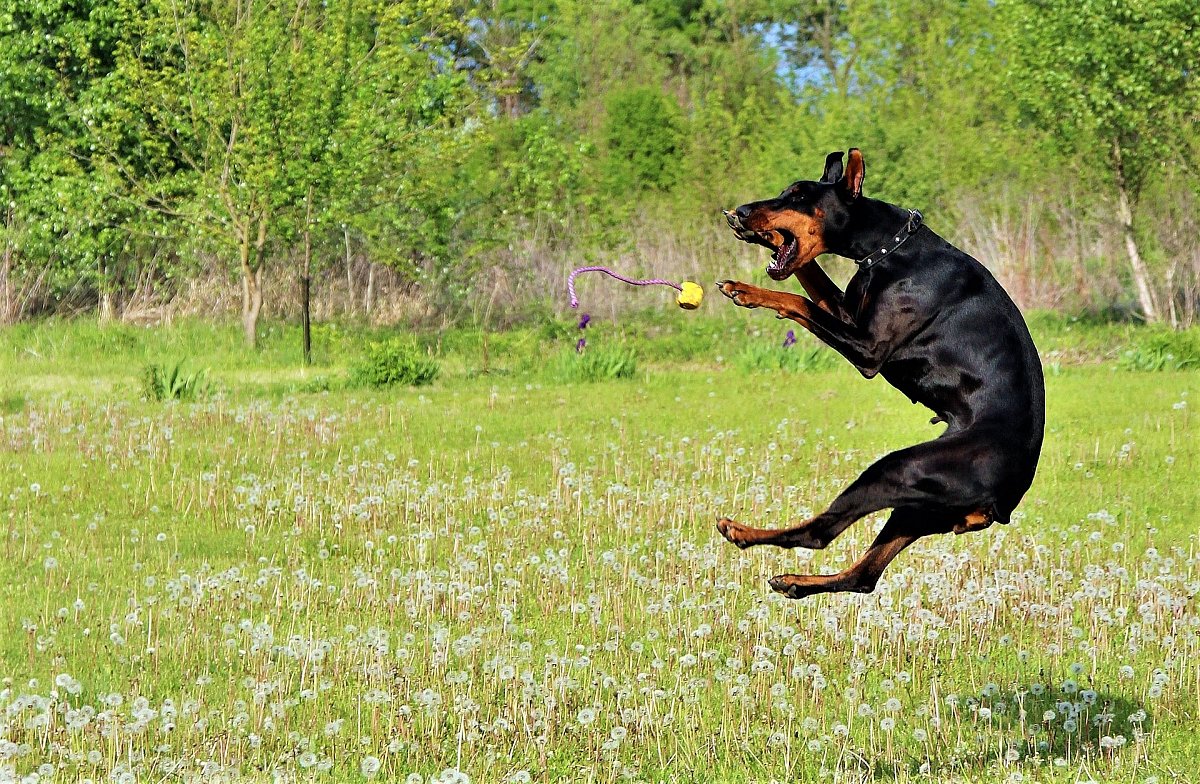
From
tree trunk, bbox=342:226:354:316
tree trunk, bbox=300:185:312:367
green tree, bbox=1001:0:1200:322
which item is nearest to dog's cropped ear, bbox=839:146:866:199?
tree trunk, bbox=300:185:312:367

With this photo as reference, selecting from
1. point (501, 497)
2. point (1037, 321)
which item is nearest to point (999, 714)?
point (501, 497)

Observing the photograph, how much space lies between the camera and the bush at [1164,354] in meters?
18.4

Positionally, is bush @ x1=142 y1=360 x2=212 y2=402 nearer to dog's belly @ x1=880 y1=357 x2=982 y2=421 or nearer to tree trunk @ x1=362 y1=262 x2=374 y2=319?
tree trunk @ x1=362 y1=262 x2=374 y2=319

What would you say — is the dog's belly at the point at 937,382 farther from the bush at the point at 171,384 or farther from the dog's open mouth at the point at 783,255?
the bush at the point at 171,384

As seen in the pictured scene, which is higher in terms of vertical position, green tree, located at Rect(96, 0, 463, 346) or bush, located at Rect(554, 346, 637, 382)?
green tree, located at Rect(96, 0, 463, 346)

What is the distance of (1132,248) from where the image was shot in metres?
23.3

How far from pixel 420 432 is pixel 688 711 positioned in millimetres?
8086

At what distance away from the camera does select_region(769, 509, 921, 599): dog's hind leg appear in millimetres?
5047

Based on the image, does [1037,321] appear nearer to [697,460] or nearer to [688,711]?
[697,460]

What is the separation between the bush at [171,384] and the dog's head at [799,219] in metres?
13.0

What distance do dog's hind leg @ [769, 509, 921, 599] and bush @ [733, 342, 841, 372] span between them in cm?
1374

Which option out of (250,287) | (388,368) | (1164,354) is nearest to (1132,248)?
(1164,354)

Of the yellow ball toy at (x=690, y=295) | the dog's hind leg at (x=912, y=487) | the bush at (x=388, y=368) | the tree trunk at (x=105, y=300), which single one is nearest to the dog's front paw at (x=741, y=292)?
the yellow ball toy at (x=690, y=295)

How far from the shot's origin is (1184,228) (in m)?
23.8
